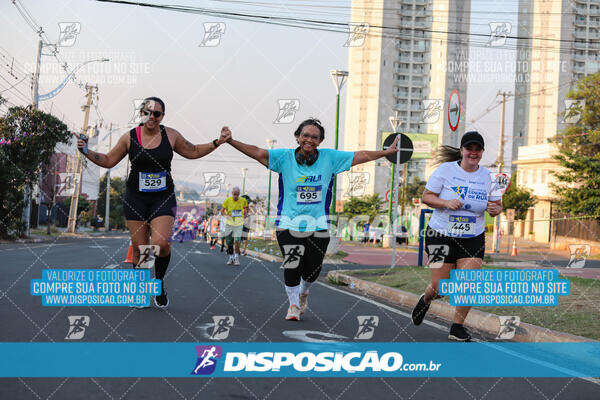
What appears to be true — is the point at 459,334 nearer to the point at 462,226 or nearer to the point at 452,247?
the point at 452,247

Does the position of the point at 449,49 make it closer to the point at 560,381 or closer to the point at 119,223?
the point at 119,223

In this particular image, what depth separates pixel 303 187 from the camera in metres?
6.02

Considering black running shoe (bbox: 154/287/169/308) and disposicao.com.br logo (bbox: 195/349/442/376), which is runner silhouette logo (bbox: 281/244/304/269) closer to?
black running shoe (bbox: 154/287/169/308)

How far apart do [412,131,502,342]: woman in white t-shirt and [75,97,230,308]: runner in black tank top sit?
2.17 meters

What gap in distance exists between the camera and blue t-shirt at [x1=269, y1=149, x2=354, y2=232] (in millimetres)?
6012

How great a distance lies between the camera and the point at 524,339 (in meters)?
6.40

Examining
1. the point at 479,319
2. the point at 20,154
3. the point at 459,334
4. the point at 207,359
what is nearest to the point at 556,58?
the point at 20,154

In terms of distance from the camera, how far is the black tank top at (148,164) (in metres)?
6.16

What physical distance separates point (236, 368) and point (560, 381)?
2.26 meters

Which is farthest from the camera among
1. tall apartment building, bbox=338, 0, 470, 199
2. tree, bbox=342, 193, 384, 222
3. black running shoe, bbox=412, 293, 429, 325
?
tall apartment building, bbox=338, 0, 470, 199

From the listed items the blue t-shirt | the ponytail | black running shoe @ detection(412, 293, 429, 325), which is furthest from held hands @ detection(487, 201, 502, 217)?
the blue t-shirt

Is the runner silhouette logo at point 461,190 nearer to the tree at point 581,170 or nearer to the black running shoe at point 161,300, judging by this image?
the black running shoe at point 161,300

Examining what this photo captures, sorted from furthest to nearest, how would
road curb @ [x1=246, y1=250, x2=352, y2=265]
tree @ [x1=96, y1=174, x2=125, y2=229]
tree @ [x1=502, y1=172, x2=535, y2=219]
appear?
tree @ [x1=96, y1=174, x2=125, y2=229]
tree @ [x1=502, y1=172, x2=535, y2=219]
road curb @ [x1=246, y1=250, x2=352, y2=265]

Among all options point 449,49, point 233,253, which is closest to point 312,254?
point 233,253
